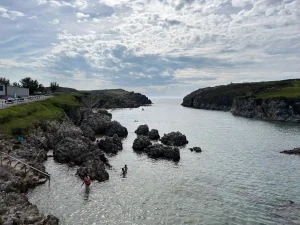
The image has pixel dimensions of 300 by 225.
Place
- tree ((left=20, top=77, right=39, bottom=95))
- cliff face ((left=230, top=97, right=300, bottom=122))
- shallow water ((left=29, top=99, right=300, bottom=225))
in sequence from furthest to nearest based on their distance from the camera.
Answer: tree ((left=20, top=77, right=39, bottom=95)) → cliff face ((left=230, top=97, right=300, bottom=122)) → shallow water ((left=29, top=99, right=300, bottom=225))

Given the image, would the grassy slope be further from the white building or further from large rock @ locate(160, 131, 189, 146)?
large rock @ locate(160, 131, 189, 146)

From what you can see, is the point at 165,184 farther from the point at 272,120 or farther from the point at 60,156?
the point at 272,120

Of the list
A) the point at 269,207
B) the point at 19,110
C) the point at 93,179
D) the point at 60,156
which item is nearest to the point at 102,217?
the point at 93,179

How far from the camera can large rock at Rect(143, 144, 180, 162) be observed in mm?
64688

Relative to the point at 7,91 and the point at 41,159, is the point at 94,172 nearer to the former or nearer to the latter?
the point at 41,159

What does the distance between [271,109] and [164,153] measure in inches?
4642

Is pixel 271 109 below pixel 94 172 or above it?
above

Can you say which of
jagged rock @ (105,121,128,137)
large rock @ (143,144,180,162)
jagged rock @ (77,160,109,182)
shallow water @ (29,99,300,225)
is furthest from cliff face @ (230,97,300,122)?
jagged rock @ (77,160,109,182)

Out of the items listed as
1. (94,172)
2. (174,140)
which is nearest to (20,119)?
(94,172)

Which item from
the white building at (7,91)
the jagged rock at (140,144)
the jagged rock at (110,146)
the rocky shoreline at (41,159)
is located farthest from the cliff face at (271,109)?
the white building at (7,91)

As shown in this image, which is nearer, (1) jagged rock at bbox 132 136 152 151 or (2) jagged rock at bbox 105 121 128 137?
(1) jagged rock at bbox 132 136 152 151

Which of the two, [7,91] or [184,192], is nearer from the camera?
[184,192]

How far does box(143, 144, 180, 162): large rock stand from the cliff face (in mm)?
107355

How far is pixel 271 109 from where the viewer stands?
16450cm
